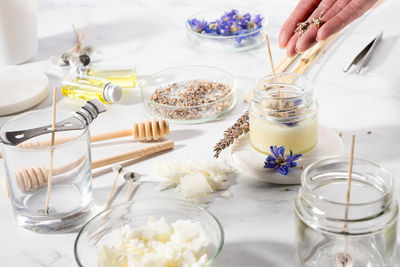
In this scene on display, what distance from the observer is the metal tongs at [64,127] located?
101 centimetres

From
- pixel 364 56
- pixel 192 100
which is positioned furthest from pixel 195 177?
pixel 364 56

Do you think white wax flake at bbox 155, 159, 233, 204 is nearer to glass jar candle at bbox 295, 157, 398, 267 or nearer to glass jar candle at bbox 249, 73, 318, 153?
glass jar candle at bbox 249, 73, 318, 153

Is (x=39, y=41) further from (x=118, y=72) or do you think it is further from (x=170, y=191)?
(x=170, y=191)

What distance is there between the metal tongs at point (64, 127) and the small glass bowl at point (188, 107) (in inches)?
13.2

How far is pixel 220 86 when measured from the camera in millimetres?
1516

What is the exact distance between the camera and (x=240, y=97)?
1.52 m

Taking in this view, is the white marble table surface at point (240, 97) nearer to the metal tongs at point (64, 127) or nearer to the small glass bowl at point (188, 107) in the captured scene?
the small glass bowl at point (188, 107)

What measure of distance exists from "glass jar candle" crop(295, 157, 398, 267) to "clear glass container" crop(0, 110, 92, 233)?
1.32 feet

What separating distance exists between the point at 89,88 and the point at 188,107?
0.30 meters

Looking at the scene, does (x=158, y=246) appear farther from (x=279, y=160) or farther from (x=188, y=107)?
(x=188, y=107)

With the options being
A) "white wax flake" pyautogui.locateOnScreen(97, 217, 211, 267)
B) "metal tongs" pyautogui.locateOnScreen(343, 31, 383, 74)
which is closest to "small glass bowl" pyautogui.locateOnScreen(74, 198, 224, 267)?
"white wax flake" pyautogui.locateOnScreen(97, 217, 211, 267)

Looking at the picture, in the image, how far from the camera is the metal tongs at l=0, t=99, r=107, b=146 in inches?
39.8

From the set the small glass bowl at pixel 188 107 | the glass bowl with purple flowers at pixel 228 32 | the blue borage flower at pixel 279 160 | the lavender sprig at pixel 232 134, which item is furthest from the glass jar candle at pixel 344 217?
the glass bowl with purple flowers at pixel 228 32

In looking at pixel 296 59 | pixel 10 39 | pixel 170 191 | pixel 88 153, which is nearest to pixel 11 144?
pixel 88 153
